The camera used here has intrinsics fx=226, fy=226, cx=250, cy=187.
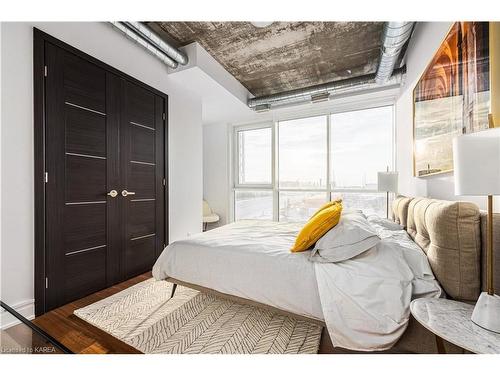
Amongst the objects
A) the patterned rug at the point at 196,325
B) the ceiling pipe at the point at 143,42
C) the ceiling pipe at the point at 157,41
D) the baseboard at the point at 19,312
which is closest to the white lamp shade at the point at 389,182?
the patterned rug at the point at 196,325

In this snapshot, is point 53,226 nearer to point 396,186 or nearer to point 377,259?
point 377,259

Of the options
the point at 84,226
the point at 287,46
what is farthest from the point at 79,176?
the point at 287,46

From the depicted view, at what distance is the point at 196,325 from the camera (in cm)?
177

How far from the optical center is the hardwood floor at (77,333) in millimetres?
1553

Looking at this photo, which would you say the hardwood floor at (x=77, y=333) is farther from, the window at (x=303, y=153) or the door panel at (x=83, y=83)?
the window at (x=303, y=153)

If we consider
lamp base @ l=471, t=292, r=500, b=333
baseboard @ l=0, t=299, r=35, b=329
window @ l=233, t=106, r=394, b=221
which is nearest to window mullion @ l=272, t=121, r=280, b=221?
window @ l=233, t=106, r=394, b=221

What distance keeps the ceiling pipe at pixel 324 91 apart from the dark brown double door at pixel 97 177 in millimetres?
1876

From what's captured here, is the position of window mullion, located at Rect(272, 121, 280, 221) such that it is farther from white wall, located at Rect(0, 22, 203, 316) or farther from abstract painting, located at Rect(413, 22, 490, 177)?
white wall, located at Rect(0, 22, 203, 316)

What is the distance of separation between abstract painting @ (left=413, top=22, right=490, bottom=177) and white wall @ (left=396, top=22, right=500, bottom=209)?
0.39 ft

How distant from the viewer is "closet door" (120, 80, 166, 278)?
8.93 feet
